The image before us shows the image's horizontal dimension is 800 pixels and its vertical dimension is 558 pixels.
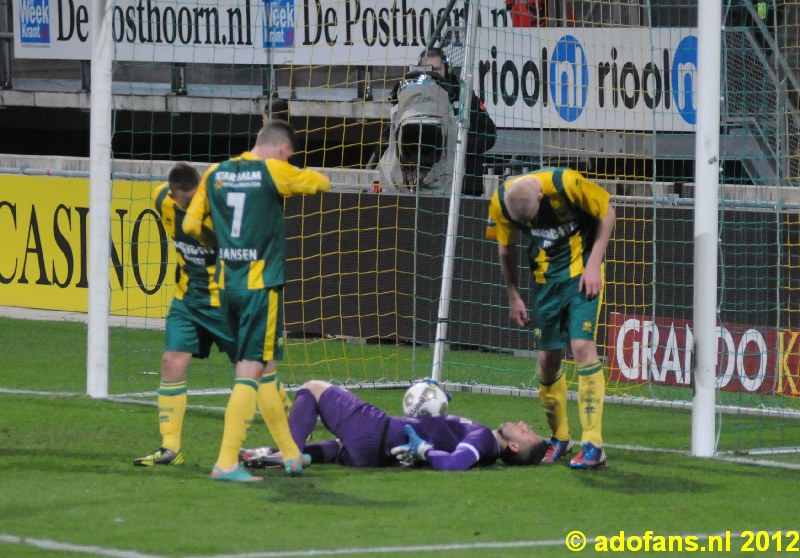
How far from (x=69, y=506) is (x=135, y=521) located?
1.78 ft

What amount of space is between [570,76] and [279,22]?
568 cm

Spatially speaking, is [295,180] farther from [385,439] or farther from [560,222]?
[560,222]

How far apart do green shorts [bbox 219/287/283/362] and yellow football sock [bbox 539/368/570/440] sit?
194 cm

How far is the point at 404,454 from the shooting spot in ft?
27.7

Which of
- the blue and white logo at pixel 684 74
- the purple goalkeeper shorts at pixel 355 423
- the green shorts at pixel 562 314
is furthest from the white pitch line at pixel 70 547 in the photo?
the blue and white logo at pixel 684 74

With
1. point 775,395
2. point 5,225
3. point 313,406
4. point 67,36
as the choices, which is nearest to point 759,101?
point 775,395

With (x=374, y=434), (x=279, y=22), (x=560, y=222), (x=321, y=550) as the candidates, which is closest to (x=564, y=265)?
(x=560, y=222)

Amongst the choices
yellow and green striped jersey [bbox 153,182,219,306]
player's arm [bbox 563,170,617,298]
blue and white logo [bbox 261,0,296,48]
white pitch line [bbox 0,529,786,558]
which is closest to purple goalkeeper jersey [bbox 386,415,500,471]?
player's arm [bbox 563,170,617,298]

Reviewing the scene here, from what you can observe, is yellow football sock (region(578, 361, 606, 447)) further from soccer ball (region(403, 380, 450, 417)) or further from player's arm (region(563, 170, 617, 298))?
soccer ball (region(403, 380, 450, 417))

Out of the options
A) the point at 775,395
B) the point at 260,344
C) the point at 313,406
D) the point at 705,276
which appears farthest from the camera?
the point at 775,395

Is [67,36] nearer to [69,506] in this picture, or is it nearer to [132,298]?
[132,298]

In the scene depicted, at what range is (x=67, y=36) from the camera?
2148 centimetres

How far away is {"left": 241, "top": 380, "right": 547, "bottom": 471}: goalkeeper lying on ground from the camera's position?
8352mm

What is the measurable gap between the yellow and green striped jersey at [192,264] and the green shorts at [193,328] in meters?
0.05
